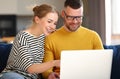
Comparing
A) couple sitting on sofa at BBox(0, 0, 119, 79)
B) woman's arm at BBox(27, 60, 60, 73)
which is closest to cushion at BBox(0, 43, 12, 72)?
couple sitting on sofa at BBox(0, 0, 119, 79)

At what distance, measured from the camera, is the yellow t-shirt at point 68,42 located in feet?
6.03

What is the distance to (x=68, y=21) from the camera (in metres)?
1.79

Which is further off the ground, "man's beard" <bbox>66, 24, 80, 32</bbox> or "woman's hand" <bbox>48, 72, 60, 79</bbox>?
"man's beard" <bbox>66, 24, 80, 32</bbox>

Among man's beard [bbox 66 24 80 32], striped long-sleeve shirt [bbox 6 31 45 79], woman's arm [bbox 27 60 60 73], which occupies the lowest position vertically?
woman's arm [bbox 27 60 60 73]

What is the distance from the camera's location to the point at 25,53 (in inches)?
Answer: 61.6

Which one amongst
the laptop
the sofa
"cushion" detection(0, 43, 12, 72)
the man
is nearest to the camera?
the laptop

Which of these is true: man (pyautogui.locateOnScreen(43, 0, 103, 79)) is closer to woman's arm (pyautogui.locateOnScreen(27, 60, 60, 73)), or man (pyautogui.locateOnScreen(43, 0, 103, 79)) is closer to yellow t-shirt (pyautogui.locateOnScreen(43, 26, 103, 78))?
yellow t-shirt (pyautogui.locateOnScreen(43, 26, 103, 78))

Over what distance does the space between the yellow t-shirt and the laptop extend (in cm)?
44

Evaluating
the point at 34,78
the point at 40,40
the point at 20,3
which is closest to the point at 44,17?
the point at 40,40

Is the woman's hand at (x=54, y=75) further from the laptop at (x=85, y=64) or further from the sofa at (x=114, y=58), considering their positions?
the sofa at (x=114, y=58)

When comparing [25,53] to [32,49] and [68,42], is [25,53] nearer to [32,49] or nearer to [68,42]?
[32,49]

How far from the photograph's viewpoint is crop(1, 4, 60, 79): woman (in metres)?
1.55

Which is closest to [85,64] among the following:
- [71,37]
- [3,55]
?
[71,37]

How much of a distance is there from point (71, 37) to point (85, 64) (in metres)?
0.53
